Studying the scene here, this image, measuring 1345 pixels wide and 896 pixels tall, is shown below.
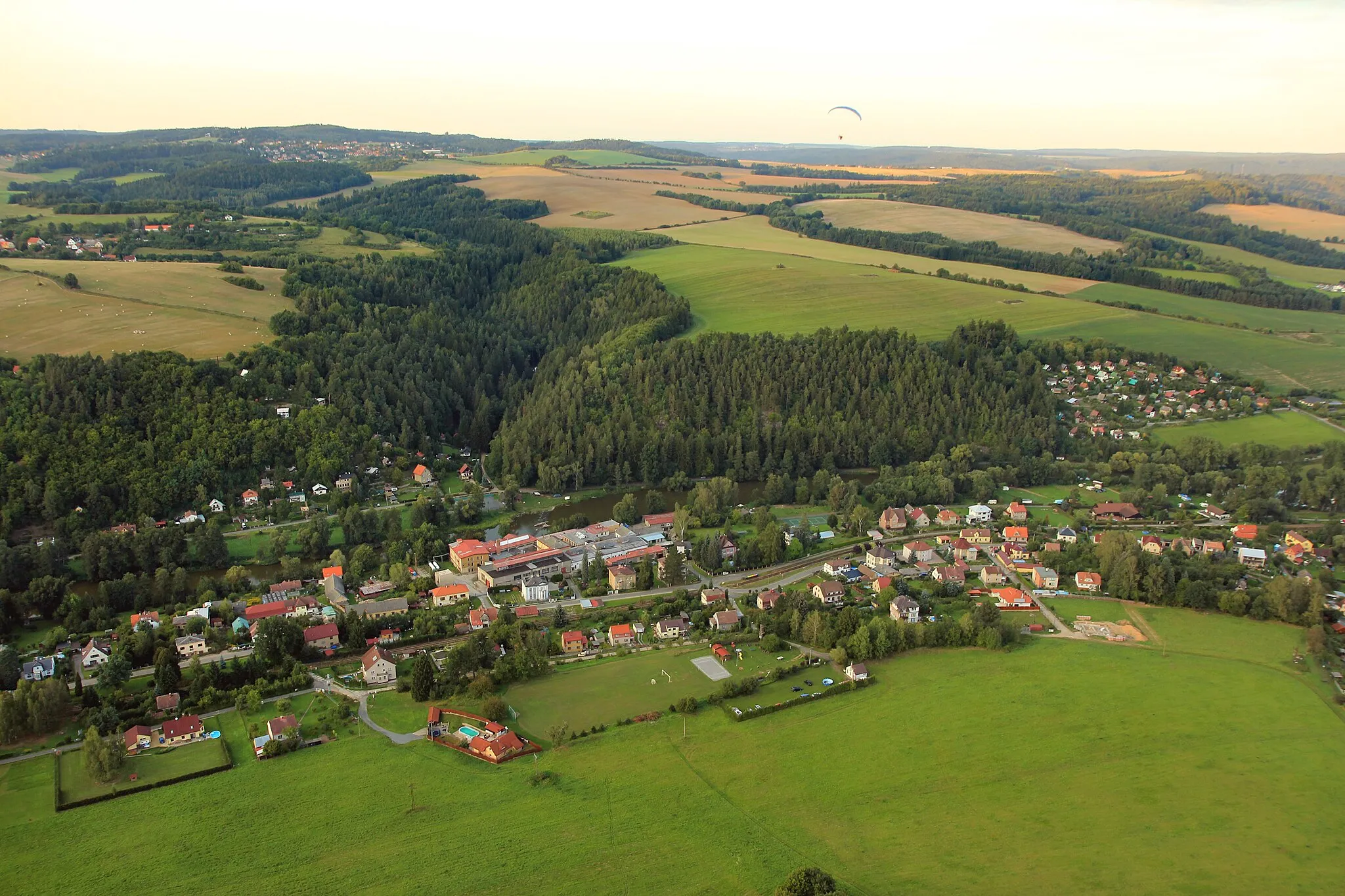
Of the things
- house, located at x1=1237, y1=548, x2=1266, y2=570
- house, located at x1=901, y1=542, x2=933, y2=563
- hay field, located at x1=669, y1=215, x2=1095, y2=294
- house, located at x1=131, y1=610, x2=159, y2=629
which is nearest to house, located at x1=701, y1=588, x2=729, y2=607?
house, located at x1=901, y1=542, x2=933, y2=563

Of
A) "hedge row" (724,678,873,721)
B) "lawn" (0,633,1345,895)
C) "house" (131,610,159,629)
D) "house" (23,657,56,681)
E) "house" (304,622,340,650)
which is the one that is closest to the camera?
"lawn" (0,633,1345,895)

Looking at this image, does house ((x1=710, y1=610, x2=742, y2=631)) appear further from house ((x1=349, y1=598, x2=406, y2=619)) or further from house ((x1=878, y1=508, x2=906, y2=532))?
house ((x1=878, y1=508, x2=906, y2=532))

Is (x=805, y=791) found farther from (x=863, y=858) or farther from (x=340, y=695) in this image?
(x=340, y=695)

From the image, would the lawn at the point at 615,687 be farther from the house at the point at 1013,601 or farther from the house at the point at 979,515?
the house at the point at 979,515

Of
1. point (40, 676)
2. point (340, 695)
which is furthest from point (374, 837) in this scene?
point (40, 676)

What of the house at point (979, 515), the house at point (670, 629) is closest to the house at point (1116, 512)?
the house at point (979, 515)
